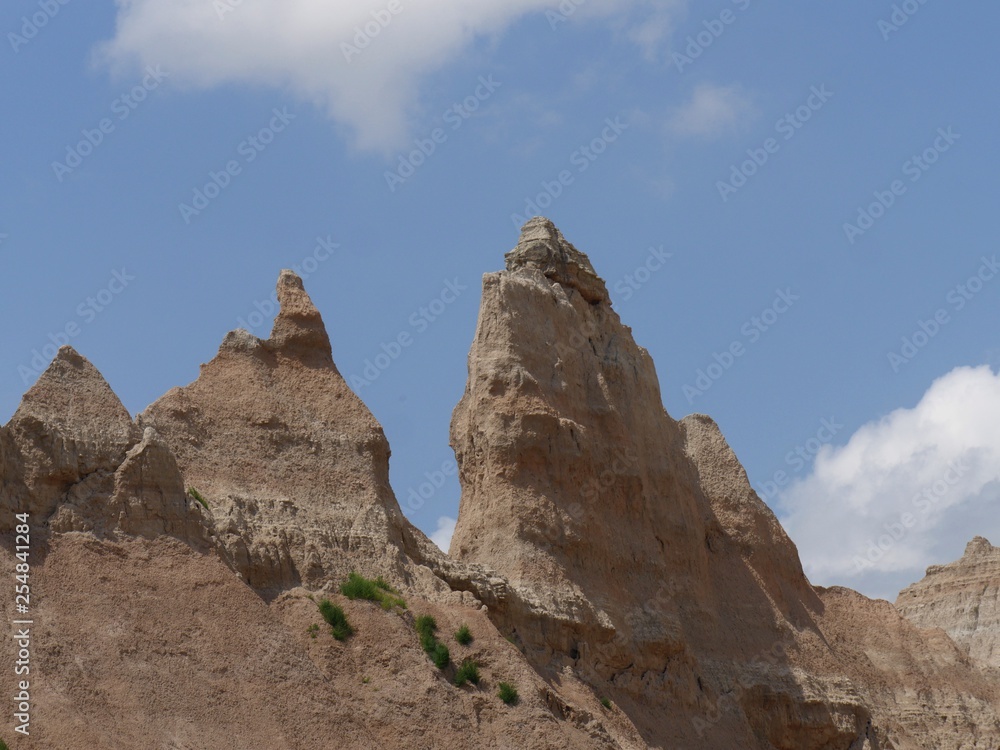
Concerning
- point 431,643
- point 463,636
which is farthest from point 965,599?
point 431,643

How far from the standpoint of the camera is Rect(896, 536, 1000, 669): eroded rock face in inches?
2210

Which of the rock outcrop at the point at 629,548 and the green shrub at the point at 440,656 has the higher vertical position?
the rock outcrop at the point at 629,548

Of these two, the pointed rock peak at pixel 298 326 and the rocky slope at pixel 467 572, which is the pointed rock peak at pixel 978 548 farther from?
the pointed rock peak at pixel 298 326

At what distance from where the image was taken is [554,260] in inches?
1515

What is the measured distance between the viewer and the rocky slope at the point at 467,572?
23.6 metres

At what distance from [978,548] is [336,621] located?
124 ft

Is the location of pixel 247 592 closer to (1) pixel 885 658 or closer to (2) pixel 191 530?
(2) pixel 191 530

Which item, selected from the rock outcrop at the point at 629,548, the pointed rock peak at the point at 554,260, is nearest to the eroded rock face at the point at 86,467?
the rock outcrop at the point at 629,548

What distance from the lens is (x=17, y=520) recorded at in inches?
930

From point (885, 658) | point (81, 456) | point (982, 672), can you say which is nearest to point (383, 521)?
point (81, 456)

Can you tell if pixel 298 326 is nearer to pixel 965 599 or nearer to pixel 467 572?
pixel 467 572

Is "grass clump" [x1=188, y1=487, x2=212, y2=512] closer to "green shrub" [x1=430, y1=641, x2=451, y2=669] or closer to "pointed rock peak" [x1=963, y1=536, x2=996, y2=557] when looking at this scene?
"green shrub" [x1=430, y1=641, x2=451, y2=669]

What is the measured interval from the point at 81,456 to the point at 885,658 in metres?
26.5

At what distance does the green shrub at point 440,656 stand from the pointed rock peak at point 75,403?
20.4 ft
